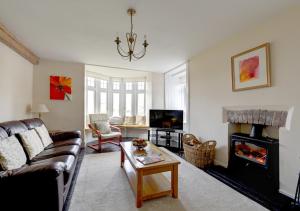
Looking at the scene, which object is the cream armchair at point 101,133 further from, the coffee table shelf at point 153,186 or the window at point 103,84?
the coffee table shelf at point 153,186

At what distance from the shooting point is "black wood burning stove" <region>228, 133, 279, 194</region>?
2.12 meters

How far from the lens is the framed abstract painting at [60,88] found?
4.12 meters

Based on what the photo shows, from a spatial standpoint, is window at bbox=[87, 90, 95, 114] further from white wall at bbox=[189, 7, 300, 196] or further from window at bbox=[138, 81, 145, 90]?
white wall at bbox=[189, 7, 300, 196]

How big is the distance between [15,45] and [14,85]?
805mm

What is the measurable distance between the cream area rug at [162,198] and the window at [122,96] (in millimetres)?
3581

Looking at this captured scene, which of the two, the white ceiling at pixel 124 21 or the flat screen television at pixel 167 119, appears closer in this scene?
the white ceiling at pixel 124 21

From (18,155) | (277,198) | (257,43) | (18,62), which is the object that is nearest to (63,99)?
(18,62)

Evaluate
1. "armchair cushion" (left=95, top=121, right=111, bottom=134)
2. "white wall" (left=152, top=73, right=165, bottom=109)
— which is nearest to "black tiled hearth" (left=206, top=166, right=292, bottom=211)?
"armchair cushion" (left=95, top=121, right=111, bottom=134)

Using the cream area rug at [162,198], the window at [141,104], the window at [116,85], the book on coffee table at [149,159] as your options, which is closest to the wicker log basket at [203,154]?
the cream area rug at [162,198]

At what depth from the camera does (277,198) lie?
193 cm

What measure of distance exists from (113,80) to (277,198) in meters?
5.81

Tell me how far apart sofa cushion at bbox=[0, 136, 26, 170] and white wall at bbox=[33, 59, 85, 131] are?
7.81 feet

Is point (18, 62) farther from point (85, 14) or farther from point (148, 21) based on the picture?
point (148, 21)

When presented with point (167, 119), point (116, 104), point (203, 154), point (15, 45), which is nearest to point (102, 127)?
point (116, 104)
